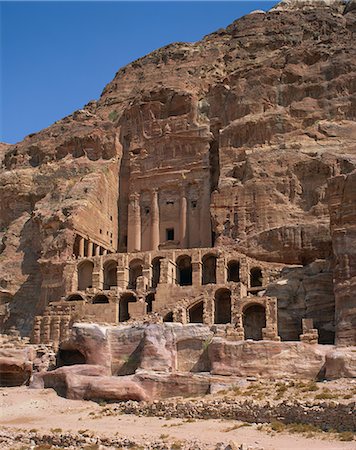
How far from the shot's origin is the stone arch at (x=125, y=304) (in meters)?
50.0

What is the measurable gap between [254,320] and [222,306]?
3.61m

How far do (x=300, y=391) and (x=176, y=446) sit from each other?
9.14 metres

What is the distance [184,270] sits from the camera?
188ft

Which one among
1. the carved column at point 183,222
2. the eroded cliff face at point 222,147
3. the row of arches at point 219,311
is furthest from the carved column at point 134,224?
the row of arches at point 219,311

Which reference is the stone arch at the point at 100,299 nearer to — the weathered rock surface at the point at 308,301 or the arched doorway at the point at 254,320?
the arched doorway at the point at 254,320

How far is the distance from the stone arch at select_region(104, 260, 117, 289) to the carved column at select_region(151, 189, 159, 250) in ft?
29.8

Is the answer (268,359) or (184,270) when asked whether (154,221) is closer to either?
(184,270)

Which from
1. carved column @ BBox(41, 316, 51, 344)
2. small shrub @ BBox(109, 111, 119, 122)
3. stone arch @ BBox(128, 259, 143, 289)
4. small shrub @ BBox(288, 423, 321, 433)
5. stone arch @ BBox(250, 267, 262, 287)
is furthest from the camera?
small shrub @ BBox(109, 111, 119, 122)

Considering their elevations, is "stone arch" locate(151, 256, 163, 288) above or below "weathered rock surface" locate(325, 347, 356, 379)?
above

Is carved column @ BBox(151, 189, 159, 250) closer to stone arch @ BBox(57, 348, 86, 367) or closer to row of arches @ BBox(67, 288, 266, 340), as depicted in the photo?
row of arches @ BBox(67, 288, 266, 340)

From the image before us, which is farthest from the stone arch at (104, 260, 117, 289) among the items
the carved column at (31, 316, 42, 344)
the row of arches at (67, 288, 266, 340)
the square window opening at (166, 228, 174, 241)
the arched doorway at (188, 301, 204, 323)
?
the arched doorway at (188, 301, 204, 323)

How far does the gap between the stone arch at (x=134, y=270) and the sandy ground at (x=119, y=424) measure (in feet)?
56.9

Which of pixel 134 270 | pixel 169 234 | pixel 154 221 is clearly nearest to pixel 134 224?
pixel 154 221

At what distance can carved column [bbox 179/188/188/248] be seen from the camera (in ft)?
212
